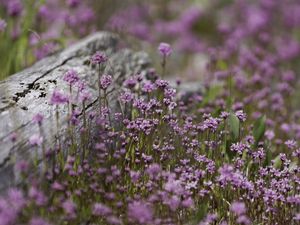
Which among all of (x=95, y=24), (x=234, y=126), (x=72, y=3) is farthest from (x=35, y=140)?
(x=95, y=24)

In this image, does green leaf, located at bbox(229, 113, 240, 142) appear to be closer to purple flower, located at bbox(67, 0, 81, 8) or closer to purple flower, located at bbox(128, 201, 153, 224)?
purple flower, located at bbox(128, 201, 153, 224)

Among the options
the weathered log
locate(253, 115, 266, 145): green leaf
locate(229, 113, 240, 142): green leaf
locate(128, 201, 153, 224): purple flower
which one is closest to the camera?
locate(128, 201, 153, 224): purple flower

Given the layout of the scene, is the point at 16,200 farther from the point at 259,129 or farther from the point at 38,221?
the point at 259,129

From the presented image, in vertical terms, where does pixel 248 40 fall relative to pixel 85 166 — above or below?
above

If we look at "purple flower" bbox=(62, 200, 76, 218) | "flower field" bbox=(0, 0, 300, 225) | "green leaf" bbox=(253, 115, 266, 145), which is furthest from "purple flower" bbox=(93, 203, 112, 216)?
"green leaf" bbox=(253, 115, 266, 145)

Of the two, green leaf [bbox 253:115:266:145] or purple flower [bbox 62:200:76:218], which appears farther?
green leaf [bbox 253:115:266:145]

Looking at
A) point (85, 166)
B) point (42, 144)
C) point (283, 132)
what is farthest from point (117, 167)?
point (283, 132)

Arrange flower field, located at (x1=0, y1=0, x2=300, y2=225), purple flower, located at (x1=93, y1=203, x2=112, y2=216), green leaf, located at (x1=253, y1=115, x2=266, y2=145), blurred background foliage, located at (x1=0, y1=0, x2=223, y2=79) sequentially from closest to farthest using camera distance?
purple flower, located at (x1=93, y1=203, x2=112, y2=216)
flower field, located at (x1=0, y1=0, x2=300, y2=225)
green leaf, located at (x1=253, y1=115, x2=266, y2=145)
blurred background foliage, located at (x1=0, y1=0, x2=223, y2=79)

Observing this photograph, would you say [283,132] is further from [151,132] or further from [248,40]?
[248,40]
